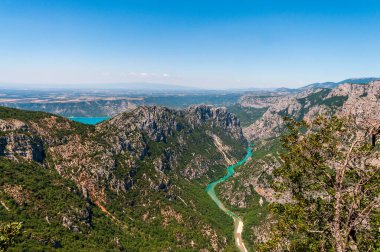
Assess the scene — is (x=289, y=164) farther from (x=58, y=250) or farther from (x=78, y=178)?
(x=78, y=178)

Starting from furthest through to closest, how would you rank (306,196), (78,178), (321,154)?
(78,178) < (306,196) < (321,154)

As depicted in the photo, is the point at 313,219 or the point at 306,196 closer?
the point at 313,219

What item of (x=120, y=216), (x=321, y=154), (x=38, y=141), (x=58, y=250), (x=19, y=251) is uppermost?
(x=321, y=154)

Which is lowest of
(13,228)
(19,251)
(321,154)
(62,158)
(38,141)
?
(19,251)

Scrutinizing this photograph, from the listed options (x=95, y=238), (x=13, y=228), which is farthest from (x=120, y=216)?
(x=13, y=228)

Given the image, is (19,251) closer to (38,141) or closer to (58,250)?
(58,250)

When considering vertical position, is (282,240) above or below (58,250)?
above

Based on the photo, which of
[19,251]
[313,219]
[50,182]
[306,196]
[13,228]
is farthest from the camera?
[50,182]

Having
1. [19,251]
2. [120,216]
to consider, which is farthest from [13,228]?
[120,216]

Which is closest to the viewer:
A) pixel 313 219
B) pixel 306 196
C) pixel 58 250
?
pixel 313 219

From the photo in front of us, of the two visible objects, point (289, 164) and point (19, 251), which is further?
point (19, 251)
